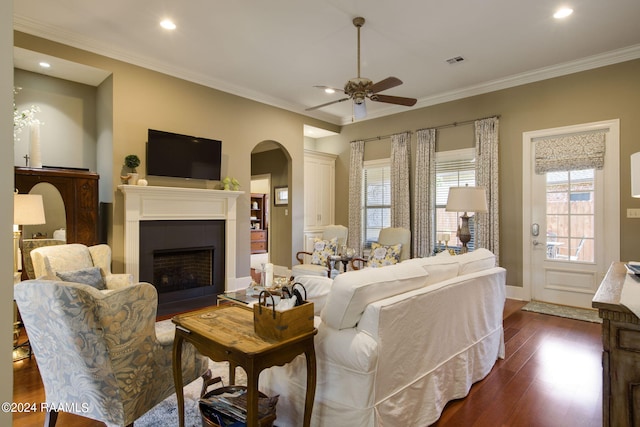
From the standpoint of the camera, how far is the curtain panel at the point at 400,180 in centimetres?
597

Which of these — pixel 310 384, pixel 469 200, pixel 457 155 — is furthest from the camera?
pixel 457 155

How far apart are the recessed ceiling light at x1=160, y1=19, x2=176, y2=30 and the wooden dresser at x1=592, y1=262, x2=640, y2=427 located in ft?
13.7

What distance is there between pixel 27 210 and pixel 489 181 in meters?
5.52

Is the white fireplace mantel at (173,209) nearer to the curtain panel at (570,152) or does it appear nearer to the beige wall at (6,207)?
the beige wall at (6,207)

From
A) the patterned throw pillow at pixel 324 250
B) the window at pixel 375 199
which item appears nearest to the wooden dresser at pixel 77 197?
the patterned throw pillow at pixel 324 250

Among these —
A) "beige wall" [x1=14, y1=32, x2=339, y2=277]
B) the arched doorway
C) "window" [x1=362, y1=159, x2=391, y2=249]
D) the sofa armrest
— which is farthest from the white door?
the sofa armrest

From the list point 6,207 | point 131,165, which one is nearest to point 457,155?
point 131,165

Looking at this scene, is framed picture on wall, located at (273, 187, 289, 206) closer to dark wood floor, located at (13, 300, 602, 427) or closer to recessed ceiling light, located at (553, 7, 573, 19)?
dark wood floor, located at (13, 300, 602, 427)

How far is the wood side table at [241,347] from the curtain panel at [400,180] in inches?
178

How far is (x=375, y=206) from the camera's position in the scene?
21.8ft

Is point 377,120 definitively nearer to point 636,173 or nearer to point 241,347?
point 636,173

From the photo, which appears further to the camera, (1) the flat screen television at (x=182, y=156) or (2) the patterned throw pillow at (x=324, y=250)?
(2) the patterned throw pillow at (x=324, y=250)

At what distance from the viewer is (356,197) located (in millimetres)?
6773

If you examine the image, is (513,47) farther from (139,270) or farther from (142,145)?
(139,270)
